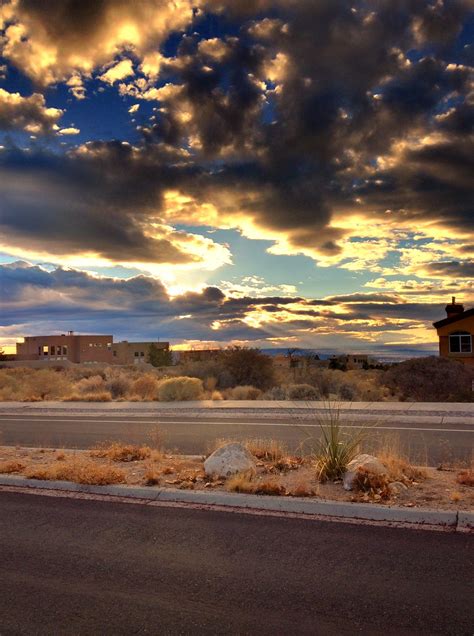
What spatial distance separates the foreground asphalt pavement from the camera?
14.5ft

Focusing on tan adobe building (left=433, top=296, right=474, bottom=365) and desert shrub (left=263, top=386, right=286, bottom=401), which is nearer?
desert shrub (left=263, top=386, right=286, bottom=401)

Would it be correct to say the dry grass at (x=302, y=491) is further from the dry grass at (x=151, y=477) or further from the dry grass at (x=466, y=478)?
the dry grass at (x=466, y=478)

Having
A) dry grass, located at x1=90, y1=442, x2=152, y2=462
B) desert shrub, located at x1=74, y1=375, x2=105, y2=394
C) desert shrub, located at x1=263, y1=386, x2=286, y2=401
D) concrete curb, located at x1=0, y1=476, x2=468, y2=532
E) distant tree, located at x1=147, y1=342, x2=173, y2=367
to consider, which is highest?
distant tree, located at x1=147, y1=342, x2=173, y2=367

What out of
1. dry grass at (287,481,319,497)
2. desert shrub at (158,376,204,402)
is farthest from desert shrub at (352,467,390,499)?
desert shrub at (158,376,204,402)

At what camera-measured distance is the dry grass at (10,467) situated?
9.61 meters

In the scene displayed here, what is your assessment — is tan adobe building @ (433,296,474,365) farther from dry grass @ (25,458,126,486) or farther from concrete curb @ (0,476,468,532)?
concrete curb @ (0,476,468,532)

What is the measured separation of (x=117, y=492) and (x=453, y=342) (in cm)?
3110

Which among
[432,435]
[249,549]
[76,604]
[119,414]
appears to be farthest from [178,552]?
[119,414]

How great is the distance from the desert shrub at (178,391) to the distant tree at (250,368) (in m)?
6.59

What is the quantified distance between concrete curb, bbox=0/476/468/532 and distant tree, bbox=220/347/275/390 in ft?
75.7

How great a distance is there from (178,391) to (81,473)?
620 inches

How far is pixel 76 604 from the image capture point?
477 centimetres

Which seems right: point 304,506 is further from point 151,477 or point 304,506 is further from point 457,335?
point 457,335

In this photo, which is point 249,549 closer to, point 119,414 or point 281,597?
point 281,597
